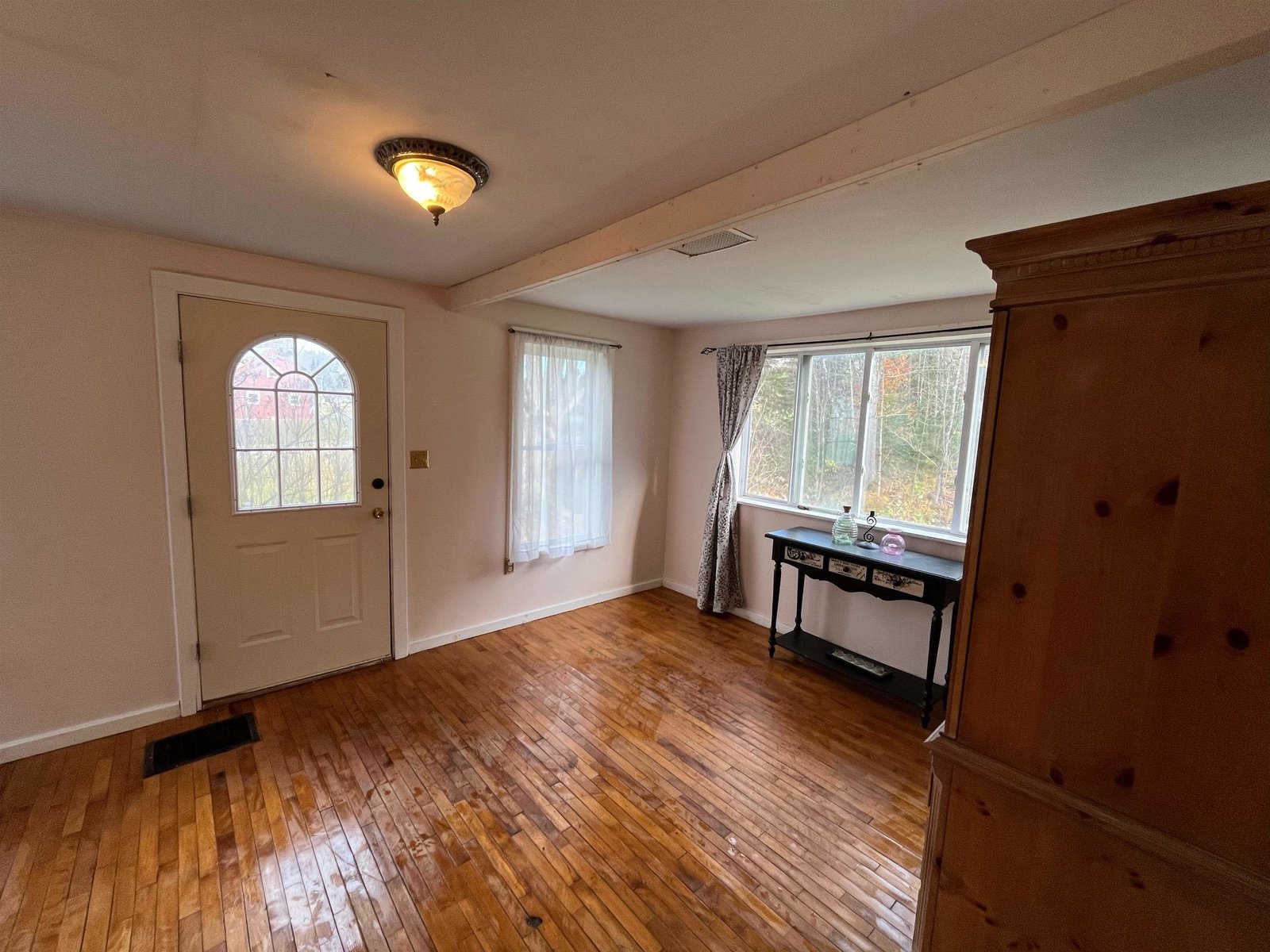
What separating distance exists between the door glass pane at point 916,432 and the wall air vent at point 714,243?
166cm

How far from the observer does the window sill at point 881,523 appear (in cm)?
293

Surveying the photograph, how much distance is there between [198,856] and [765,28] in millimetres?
2903

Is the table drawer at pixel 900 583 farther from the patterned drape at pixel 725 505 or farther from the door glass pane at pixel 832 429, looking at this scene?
the patterned drape at pixel 725 505

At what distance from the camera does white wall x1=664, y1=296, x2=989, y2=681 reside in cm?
304

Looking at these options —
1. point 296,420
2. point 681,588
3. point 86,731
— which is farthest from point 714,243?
point 86,731

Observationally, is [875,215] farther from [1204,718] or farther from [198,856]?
[198,856]

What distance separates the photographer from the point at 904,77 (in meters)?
1.11

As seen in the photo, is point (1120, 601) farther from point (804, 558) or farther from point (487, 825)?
point (804, 558)

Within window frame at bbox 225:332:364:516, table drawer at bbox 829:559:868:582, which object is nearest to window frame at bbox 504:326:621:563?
window frame at bbox 225:332:364:516

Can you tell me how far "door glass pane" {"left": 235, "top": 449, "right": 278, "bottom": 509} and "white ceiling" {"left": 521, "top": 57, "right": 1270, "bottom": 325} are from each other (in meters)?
1.76

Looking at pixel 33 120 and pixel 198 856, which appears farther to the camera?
pixel 198 856

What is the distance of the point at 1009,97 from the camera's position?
102cm

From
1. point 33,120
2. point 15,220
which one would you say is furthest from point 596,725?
point 15,220

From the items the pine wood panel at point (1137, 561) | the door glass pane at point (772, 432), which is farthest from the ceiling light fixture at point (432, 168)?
the door glass pane at point (772, 432)
